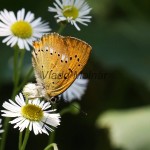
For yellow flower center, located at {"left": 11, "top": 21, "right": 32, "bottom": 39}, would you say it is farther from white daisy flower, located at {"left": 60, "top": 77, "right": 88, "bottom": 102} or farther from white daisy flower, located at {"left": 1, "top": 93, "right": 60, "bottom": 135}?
white daisy flower, located at {"left": 1, "top": 93, "right": 60, "bottom": 135}

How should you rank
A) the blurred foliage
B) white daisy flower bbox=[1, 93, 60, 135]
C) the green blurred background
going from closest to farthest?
white daisy flower bbox=[1, 93, 60, 135]
the blurred foliage
the green blurred background

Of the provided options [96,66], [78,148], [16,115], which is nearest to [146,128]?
[78,148]

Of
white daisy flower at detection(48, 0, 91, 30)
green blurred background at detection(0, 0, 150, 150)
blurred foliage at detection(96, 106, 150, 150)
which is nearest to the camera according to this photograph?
white daisy flower at detection(48, 0, 91, 30)

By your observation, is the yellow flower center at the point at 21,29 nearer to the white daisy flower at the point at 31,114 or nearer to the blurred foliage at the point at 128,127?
the white daisy flower at the point at 31,114

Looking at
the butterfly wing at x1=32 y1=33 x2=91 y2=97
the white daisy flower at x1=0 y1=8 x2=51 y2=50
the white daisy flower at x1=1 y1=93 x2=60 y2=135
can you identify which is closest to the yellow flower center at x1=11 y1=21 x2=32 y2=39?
the white daisy flower at x1=0 y1=8 x2=51 y2=50

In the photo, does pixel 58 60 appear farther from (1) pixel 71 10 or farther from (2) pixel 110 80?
(2) pixel 110 80

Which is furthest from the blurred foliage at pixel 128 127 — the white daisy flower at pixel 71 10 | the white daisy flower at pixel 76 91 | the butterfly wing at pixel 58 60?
the butterfly wing at pixel 58 60

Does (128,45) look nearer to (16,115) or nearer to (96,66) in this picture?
(96,66)
